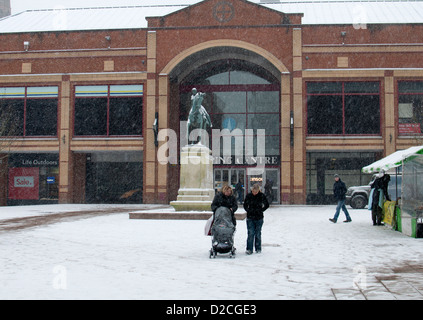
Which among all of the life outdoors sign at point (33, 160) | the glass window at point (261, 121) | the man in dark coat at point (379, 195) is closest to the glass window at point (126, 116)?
the life outdoors sign at point (33, 160)

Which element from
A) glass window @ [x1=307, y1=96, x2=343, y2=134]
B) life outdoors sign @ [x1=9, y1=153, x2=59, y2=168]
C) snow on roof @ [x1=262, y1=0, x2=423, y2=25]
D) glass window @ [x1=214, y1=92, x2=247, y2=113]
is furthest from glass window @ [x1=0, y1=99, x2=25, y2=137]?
snow on roof @ [x1=262, y1=0, x2=423, y2=25]

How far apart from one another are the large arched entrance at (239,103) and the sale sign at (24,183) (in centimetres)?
1048

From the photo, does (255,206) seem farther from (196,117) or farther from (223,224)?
(196,117)

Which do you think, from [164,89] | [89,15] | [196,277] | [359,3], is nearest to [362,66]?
[359,3]

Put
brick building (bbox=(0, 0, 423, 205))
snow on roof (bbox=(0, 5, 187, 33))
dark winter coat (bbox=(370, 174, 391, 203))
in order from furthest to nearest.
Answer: snow on roof (bbox=(0, 5, 187, 33))
brick building (bbox=(0, 0, 423, 205))
dark winter coat (bbox=(370, 174, 391, 203))

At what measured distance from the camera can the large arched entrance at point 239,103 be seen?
32.4 m

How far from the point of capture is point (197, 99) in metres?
20.0

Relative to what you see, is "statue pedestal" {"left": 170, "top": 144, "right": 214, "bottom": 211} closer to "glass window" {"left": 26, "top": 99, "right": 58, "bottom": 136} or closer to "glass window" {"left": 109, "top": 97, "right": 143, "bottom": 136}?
"glass window" {"left": 109, "top": 97, "right": 143, "bottom": 136}

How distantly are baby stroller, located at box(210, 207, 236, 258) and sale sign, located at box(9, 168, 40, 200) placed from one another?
26.1 m

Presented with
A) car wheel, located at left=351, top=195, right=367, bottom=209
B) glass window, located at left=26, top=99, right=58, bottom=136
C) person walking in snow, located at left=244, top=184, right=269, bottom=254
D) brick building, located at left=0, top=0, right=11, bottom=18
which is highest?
brick building, located at left=0, top=0, right=11, bottom=18

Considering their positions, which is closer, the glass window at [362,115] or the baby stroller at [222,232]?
the baby stroller at [222,232]

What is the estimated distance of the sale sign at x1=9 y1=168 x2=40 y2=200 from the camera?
3288 cm

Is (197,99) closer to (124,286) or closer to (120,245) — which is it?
(120,245)

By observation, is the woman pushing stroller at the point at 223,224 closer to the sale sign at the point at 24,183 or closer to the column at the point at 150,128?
the column at the point at 150,128
